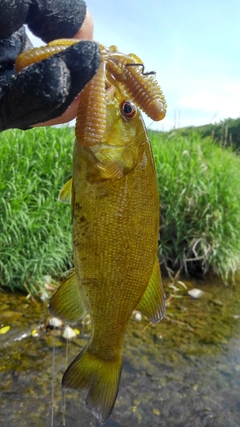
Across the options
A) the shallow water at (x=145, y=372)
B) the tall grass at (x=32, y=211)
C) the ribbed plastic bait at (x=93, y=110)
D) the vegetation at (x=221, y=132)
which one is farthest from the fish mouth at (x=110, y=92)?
the vegetation at (x=221, y=132)

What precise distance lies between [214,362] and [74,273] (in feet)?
12.3

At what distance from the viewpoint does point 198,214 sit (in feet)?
25.7

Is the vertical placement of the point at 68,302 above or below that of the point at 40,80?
below

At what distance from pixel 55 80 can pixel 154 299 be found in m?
1.15

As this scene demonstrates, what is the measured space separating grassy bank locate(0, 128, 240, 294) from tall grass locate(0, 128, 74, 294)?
1cm

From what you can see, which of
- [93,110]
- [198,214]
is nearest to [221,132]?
[198,214]

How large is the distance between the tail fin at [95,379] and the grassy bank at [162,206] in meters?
3.75

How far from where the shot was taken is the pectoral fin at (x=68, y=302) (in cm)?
207

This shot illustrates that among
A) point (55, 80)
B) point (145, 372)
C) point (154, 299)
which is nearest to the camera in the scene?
point (55, 80)

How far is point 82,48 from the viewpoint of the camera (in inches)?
56.9

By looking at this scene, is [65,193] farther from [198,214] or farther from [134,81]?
[198,214]

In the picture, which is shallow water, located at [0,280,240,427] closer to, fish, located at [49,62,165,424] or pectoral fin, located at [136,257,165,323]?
fish, located at [49,62,165,424]

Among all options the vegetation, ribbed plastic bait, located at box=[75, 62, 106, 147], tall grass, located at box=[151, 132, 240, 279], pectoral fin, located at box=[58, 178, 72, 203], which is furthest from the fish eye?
the vegetation

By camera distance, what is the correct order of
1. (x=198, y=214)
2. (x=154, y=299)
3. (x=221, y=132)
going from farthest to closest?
(x=221, y=132) < (x=198, y=214) < (x=154, y=299)
